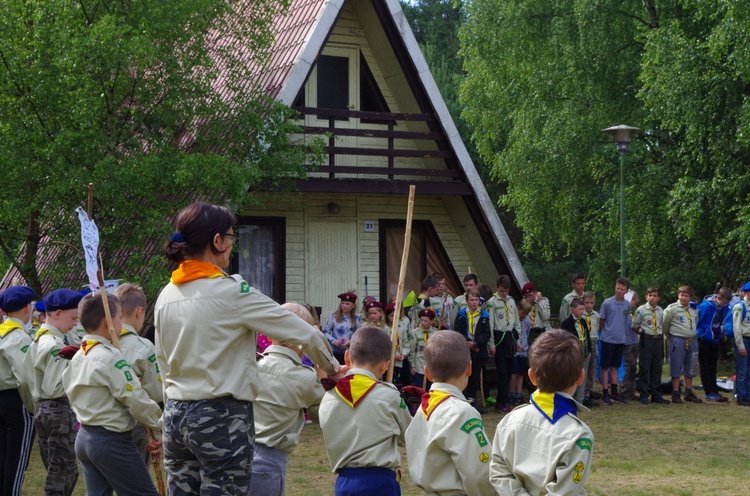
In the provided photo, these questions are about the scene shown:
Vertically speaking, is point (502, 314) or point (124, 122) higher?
point (124, 122)

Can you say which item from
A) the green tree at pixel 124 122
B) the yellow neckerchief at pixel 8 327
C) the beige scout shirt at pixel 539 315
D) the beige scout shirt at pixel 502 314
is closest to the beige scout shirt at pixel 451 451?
the yellow neckerchief at pixel 8 327

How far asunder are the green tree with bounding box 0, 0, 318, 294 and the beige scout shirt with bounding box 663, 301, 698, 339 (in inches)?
262

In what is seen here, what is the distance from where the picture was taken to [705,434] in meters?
13.7

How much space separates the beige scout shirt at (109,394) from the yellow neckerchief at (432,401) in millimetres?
1874

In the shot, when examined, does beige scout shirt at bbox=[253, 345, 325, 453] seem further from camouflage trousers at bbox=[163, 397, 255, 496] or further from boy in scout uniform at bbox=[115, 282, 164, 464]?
boy in scout uniform at bbox=[115, 282, 164, 464]

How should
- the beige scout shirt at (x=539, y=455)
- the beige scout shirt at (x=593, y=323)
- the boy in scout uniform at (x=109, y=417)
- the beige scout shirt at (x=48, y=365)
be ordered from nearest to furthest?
the beige scout shirt at (x=539, y=455) → the boy in scout uniform at (x=109, y=417) → the beige scout shirt at (x=48, y=365) → the beige scout shirt at (x=593, y=323)

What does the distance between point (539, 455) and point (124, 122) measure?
429 inches

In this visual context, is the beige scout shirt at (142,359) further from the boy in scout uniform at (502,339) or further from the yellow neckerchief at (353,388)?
the boy in scout uniform at (502,339)

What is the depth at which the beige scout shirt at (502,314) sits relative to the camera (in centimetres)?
1602

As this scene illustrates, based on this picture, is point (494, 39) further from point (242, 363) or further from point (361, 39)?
point (242, 363)

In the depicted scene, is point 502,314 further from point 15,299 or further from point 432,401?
point 432,401

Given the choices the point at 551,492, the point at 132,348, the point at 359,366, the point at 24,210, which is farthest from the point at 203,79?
the point at 551,492

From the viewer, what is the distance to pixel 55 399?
315 inches

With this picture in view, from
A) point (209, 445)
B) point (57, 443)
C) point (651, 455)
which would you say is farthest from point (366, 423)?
point (651, 455)
